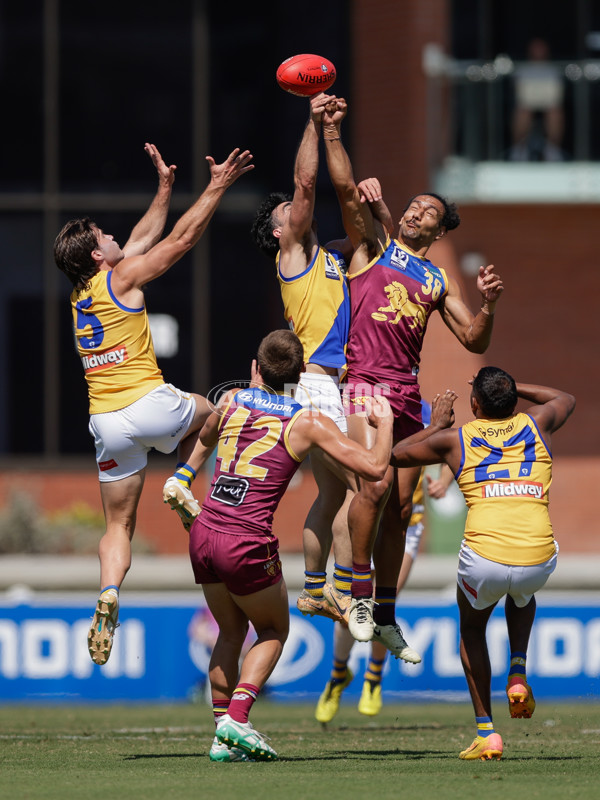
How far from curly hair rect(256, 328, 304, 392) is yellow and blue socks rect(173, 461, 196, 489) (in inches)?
44.2

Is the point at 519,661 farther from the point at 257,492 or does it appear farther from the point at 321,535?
the point at 257,492

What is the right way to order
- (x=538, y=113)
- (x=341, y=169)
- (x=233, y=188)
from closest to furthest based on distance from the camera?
(x=341, y=169) → (x=538, y=113) → (x=233, y=188)

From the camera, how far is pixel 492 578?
9125 mm

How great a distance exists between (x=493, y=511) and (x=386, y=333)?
1.56 meters

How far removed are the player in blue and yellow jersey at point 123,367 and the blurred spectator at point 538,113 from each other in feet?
33.6

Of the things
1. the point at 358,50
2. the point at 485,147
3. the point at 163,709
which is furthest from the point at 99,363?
the point at 358,50

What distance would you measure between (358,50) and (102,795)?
15132mm

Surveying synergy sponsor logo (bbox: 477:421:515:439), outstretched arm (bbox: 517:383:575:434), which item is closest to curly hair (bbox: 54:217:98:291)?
synergy sponsor logo (bbox: 477:421:515:439)

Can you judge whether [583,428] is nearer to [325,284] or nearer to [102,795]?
[325,284]

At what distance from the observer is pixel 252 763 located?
356 inches

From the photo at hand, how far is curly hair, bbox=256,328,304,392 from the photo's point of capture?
8.98 metres

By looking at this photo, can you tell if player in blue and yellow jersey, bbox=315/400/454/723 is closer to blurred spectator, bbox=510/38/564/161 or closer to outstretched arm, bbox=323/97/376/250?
outstretched arm, bbox=323/97/376/250

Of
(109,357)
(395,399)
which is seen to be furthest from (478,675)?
(109,357)

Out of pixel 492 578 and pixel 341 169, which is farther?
pixel 341 169
